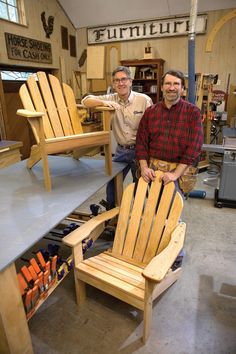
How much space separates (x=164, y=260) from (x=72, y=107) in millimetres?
1542

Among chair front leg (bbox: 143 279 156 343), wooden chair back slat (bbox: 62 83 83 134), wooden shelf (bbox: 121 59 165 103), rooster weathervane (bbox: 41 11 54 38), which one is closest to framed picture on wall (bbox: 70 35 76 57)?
rooster weathervane (bbox: 41 11 54 38)

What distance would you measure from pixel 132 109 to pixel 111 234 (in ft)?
4.02

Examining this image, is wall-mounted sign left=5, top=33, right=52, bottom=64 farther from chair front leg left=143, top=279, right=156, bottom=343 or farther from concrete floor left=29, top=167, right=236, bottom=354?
chair front leg left=143, top=279, right=156, bottom=343

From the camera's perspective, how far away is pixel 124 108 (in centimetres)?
222

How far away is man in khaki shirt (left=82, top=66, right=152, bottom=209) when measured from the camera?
2.05m

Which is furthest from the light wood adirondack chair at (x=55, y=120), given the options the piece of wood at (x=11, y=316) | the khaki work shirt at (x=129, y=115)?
the piece of wood at (x=11, y=316)

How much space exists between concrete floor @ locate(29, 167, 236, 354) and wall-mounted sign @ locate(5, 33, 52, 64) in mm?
3962

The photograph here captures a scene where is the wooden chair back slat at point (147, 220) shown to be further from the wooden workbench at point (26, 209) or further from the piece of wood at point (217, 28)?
the piece of wood at point (217, 28)

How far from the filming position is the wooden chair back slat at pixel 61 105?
82.7 inches

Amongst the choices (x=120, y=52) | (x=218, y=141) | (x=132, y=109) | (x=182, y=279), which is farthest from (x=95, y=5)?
(x=182, y=279)

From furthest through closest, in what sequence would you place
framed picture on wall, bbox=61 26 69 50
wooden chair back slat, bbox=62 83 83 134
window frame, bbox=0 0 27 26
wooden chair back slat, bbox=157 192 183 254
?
framed picture on wall, bbox=61 26 69 50 < window frame, bbox=0 0 27 26 < wooden chair back slat, bbox=62 83 83 134 < wooden chair back slat, bbox=157 192 183 254

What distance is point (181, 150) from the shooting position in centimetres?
186

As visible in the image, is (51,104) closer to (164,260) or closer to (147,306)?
(164,260)

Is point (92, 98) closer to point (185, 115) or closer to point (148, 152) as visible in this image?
point (148, 152)
